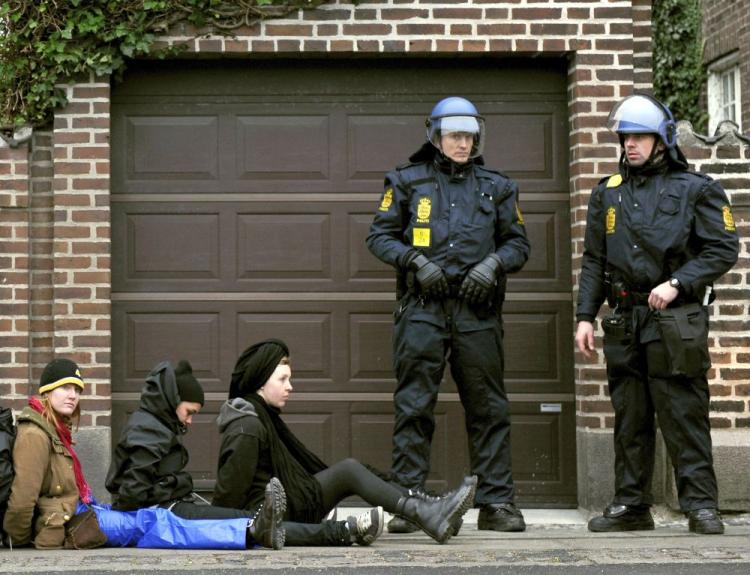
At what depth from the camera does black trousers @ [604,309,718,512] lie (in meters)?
7.96

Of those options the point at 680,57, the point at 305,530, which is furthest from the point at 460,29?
the point at 680,57

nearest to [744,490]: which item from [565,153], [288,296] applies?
[565,153]

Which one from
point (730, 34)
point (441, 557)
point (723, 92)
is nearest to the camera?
point (441, 557)

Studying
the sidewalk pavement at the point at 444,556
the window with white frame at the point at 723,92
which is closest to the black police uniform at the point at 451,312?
the sidewalk pavement at the point at 444,556

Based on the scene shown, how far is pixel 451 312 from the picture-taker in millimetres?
8258

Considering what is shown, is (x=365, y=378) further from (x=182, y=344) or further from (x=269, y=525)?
(x=269, y=525)

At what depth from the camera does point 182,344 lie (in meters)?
9.38

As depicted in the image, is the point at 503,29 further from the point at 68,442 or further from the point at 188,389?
the point at 68,442

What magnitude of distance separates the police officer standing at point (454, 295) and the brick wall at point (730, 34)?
6.59 metres

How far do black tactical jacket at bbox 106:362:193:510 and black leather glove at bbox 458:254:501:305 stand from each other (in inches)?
62.0

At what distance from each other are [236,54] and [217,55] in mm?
115

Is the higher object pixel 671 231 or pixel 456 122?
pixel 456 122

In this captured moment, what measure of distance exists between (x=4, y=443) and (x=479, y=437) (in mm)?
2479

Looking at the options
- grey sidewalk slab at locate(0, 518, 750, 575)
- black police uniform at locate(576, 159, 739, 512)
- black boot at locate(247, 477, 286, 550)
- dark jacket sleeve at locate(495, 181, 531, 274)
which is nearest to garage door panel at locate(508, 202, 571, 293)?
dark jacket sleeve at locate(495, 181, 531, 274)
